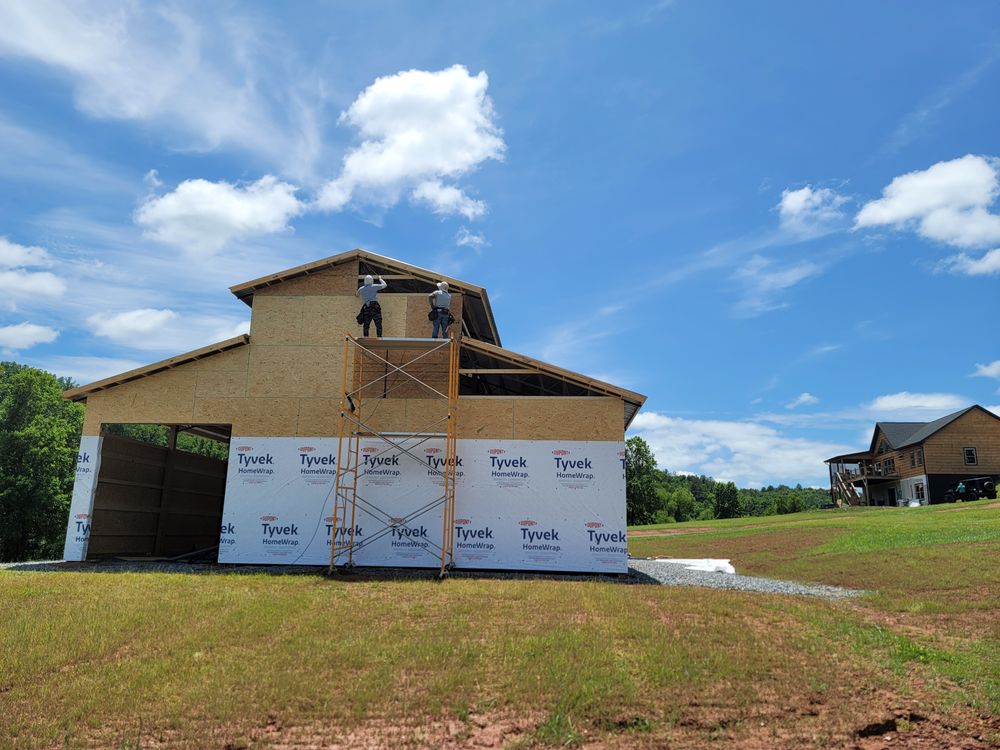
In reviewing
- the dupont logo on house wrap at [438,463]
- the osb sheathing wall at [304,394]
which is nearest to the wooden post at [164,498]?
the osb sheathing wall at [304,394]

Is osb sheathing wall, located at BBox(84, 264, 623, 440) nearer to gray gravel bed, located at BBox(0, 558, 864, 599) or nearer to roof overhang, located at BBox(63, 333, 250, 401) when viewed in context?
roof overhang, located at BBox(63, 333, 250, 401)

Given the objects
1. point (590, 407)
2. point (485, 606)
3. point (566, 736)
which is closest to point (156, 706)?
point (566, 736)

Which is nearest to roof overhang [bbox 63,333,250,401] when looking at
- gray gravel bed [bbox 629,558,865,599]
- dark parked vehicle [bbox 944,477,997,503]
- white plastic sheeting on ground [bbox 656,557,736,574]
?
gray gravel bed [bbox 629,558,865,599]

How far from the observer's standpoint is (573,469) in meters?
17.3

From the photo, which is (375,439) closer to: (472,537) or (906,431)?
(472,537)

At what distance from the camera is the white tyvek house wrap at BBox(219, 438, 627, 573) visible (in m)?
17.0

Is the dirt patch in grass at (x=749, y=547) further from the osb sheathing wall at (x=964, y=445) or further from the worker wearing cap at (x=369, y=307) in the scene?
the osb sheathing wall at (x=964, y=445)

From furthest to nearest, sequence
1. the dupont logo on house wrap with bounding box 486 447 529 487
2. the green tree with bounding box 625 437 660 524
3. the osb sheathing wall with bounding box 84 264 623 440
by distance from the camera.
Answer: the green tree with bounding box 625 437 660 524 < the osb sheathing wall with bounding box 84 264 623 440 < the dupont logo on house wrap with bounding box 486 447 529 487

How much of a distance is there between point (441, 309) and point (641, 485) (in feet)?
191

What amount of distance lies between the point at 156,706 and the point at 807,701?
724 centimetres

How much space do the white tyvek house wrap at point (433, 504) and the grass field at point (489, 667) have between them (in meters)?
3.90

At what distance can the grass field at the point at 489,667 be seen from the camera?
23.3 feet

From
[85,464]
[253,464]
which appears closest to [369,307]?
[253,464]

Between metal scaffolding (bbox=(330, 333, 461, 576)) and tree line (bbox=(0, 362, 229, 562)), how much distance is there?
86.2ft
